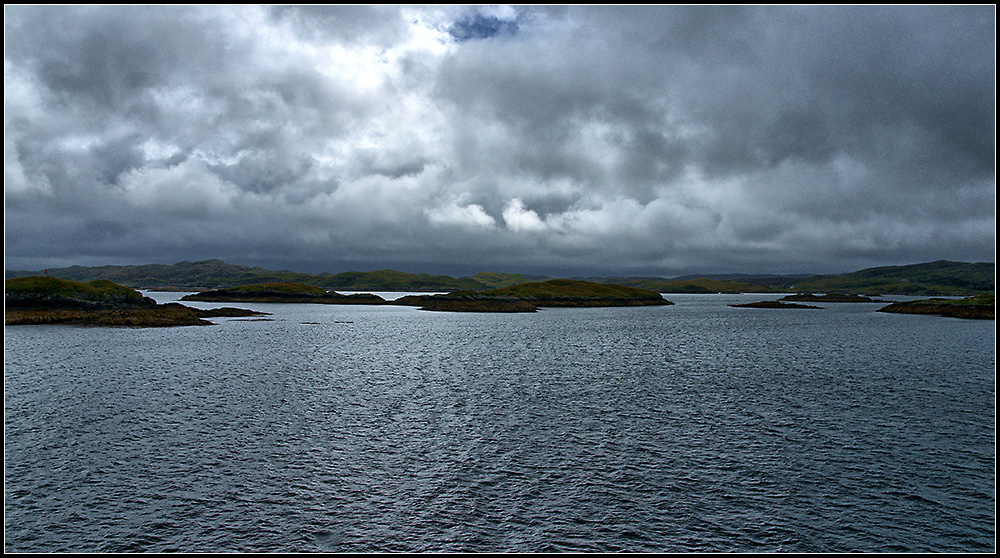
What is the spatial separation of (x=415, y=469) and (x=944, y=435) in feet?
104

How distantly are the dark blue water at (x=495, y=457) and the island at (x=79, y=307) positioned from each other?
170 feet

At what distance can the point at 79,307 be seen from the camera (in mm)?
112688

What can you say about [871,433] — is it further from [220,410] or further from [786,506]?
[220,410]

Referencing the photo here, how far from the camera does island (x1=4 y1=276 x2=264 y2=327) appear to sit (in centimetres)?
10338

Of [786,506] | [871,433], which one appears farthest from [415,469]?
[871,433]

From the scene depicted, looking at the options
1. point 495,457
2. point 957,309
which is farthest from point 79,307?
point 957,309

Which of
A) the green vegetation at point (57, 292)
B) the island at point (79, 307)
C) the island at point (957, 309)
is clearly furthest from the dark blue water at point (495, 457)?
the island at point (957, 309)

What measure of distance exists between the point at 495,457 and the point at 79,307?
128m

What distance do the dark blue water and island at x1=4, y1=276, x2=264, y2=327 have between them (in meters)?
52.0

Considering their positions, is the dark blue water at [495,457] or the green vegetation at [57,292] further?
the green vegetation at [57,292]

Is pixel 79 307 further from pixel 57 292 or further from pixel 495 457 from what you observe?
pixel 495 457

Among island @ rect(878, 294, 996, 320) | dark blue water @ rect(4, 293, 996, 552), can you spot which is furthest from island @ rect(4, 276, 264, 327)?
island @ rect(878, 294, 996, 320)

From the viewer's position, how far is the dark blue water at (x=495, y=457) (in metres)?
18.9

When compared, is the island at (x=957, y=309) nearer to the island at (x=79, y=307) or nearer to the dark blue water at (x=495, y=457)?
the dark blue water at (x=495, y=457)
